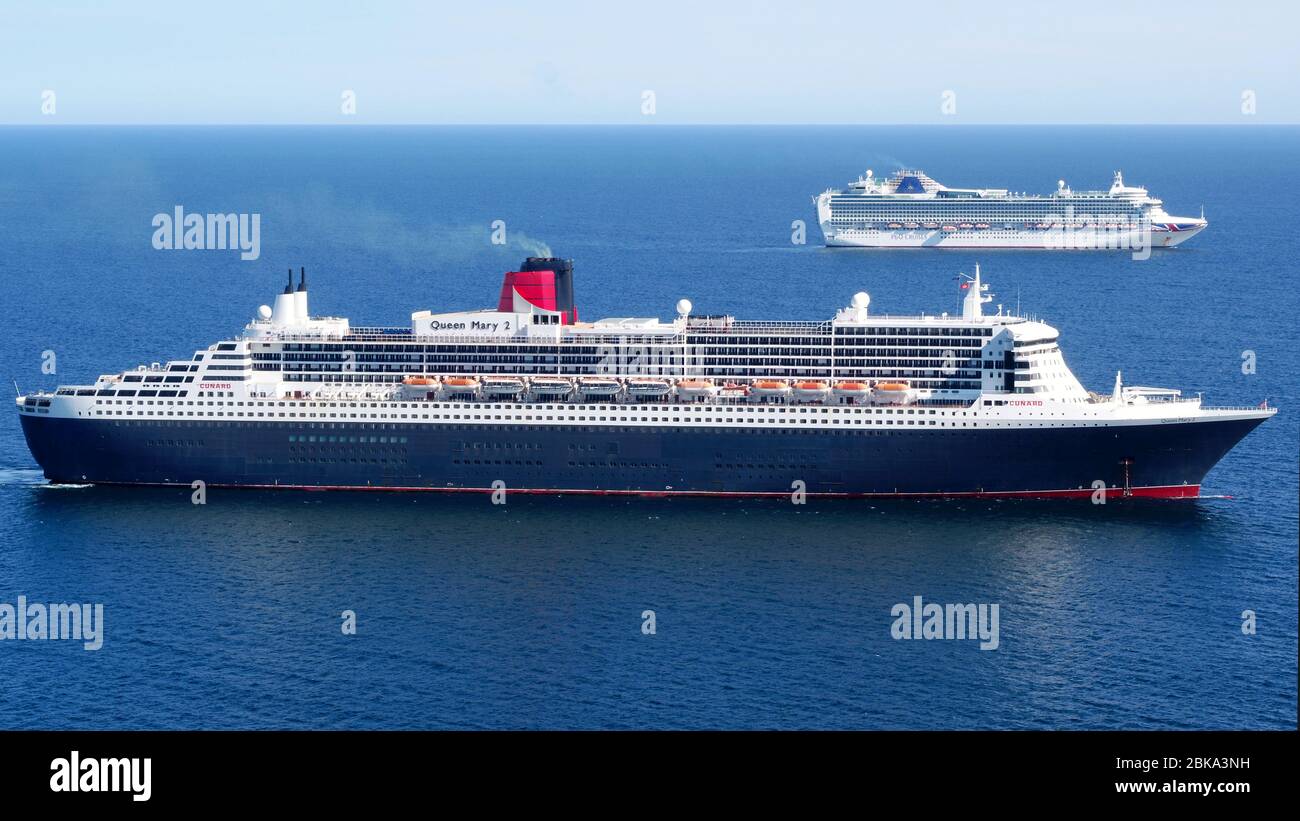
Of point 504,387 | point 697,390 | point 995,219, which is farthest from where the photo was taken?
point 995,219

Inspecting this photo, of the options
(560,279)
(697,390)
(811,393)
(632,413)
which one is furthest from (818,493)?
(560,279)

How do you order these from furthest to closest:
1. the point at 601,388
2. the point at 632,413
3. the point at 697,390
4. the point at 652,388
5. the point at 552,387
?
the point at 552,387 → the point at 601,388 → the point at 652,388 → the point at 697,390 → the point at 632,413

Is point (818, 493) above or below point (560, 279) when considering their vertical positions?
below

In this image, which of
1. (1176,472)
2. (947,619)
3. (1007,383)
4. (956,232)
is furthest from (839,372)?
(956,232)

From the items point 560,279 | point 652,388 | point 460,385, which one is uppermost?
point 560,279

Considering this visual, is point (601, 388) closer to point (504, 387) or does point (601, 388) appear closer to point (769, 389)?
point (504, 387)

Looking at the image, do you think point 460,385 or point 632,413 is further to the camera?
point 460,385

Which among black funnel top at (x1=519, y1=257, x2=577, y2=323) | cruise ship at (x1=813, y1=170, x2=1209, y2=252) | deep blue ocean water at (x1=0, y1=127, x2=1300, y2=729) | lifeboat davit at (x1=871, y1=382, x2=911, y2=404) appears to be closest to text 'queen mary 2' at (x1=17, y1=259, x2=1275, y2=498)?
lifeboat davit at (x1=871, y1=382, x2=911, y2=404)
